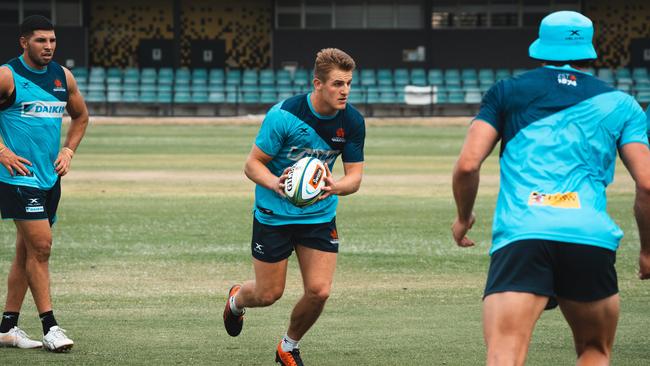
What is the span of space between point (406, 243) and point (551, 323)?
484cm

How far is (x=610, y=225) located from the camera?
487 centimetres

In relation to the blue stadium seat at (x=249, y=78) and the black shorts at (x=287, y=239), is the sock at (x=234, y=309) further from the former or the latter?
the blue stadium seat at (x=249, y=78)

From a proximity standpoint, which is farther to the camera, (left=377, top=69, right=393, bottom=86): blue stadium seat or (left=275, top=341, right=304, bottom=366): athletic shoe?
(left=377, top=69, right=393, bottom=86): blue stadium seat

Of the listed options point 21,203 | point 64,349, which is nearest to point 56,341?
point 64,349

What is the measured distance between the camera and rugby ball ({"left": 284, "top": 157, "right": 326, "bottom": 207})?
671 cm

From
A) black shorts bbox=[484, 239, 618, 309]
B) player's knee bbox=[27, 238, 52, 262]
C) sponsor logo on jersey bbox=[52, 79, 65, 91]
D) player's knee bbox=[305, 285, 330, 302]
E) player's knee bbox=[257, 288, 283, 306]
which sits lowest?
player's knee bbox=[257, 288, 283, 306]

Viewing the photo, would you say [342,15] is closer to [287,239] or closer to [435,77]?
[435,77]

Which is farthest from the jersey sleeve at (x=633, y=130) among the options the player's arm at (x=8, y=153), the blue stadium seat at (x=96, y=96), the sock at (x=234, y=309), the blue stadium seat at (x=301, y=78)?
the blue stadium seat at (x=301, y=78)

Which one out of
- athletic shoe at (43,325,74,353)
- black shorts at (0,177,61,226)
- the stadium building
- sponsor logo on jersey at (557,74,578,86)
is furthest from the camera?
the stadium building

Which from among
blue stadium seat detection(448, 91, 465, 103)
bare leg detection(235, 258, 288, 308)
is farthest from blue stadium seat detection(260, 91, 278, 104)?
bare leg detection(235, 258, 288, 308)

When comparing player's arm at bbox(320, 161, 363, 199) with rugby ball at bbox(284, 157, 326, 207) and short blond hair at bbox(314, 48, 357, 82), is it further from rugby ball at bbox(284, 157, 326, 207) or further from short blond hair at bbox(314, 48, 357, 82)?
short blond hair at bbox(314, 48, 357, 82)

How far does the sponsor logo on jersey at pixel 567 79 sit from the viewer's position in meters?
4.95

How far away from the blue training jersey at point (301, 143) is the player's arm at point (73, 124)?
5.00 feet

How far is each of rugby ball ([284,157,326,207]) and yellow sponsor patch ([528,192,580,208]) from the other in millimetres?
2112
